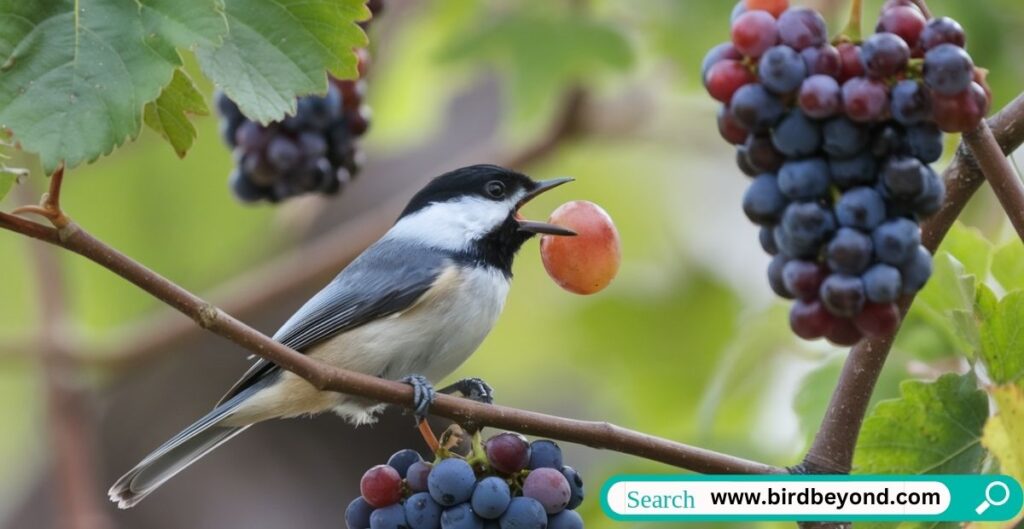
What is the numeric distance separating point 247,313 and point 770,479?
2.28 metres

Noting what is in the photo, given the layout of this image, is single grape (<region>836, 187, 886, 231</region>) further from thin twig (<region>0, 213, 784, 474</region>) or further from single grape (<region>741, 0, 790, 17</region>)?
thin twig (<region>0, 213, 784, 474</region>)

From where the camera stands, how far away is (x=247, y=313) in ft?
12.7

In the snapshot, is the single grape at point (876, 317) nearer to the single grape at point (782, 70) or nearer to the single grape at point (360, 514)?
the single grape at point (782, 70)

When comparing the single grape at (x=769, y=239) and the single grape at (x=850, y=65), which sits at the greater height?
the single grape at (x=850, y=65)

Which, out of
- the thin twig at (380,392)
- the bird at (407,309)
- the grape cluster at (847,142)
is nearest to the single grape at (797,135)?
the grape cluster at (847,142)

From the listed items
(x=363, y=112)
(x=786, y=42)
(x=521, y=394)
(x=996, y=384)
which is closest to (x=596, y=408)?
(x=521, y=394)

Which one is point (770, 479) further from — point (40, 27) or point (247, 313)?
point (247, 313)

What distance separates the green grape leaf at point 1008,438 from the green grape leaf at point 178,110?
4.11 ft

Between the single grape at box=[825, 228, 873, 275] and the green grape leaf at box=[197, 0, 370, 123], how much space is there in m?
0.89

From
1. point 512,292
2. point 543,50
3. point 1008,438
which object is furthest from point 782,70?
point 512,292

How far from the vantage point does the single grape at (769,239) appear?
158 centimetres

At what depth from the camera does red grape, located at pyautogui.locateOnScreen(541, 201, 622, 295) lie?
86.4 inches

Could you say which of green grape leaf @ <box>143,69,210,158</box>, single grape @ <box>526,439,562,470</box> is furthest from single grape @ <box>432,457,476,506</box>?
green grape leaf @ <box>143,69,210,158</box>

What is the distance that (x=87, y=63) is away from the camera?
192 centimetres
